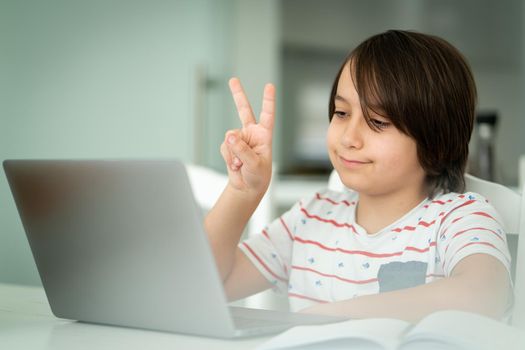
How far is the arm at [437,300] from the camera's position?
78cm

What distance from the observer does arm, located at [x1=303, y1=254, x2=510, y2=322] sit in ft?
2.55

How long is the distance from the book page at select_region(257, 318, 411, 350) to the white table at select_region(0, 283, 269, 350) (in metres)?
0.05

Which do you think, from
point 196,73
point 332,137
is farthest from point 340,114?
point 196,73

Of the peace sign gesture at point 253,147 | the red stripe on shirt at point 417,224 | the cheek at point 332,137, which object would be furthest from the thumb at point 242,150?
the red stripe on shirt at point 417,224

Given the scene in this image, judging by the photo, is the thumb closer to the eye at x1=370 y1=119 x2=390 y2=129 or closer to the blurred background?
the eye at x1=370 y1=119 x2=390 y2=129

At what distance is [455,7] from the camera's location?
14.4ft

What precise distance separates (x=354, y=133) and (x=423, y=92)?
0.11 metres

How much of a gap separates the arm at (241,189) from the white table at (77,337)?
1.03ft

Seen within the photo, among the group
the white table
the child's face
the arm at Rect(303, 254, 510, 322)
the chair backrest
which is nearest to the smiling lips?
the child's face

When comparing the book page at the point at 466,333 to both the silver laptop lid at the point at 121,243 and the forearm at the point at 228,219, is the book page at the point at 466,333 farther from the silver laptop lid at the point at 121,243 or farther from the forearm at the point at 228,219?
the forearm at the point at 228,219

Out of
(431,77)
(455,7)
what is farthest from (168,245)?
(455,7)

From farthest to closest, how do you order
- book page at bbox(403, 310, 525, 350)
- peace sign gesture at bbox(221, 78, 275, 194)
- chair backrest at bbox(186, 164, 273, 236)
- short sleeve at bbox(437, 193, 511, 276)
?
chair backrest at bbox(186, 164, 273, 236)
peace sign gesture at bbox(221, 78, 275, 194)
short sleeve at bbox(437, 193, 511, 276)
book page at bbox(403, 310, 525, 350)

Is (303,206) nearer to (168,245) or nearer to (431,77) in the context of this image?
(431,77)

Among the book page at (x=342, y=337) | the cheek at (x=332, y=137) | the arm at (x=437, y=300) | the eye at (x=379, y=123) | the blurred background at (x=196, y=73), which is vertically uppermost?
the eye at (x=379, y=123)
